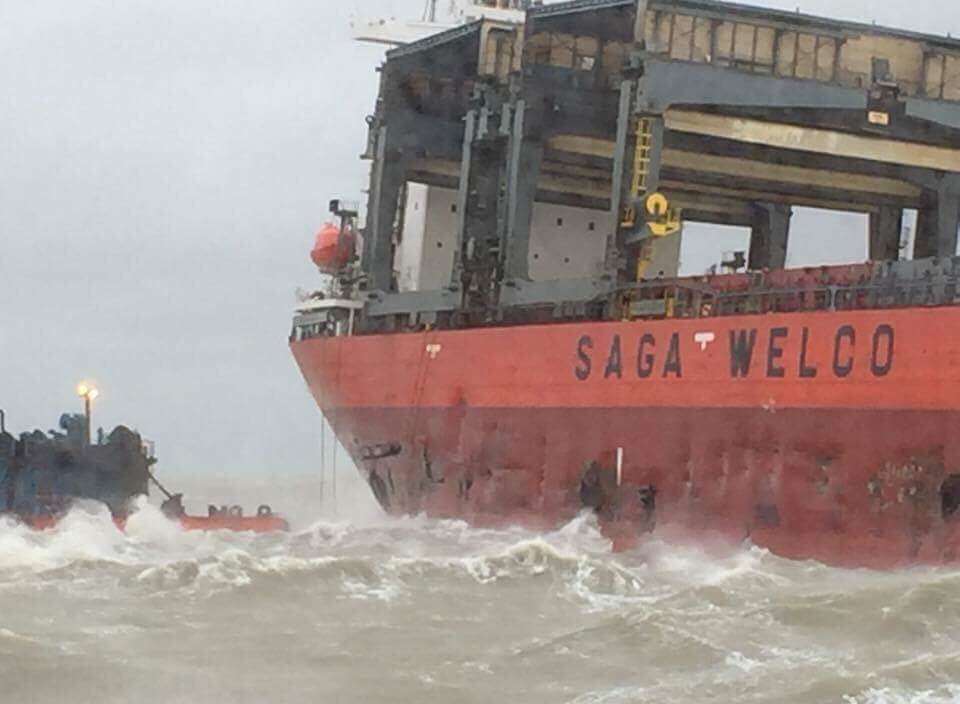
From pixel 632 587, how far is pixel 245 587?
4.58m

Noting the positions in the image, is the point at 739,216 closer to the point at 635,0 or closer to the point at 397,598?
the point at 635,0

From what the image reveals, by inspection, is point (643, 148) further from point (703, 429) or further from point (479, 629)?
point (479, 629)

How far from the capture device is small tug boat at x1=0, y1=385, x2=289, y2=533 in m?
Result: 28.1

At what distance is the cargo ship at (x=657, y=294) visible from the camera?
2153 centimetres

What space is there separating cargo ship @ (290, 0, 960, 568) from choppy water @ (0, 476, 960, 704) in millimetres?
1374

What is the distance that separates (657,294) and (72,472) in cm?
1062

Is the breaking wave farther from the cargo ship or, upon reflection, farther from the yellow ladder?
the yellow ladder

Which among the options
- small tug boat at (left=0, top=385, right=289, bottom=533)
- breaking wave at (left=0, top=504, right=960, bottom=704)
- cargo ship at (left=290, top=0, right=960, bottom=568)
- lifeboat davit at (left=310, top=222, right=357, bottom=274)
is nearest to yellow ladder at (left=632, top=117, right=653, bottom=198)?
cargo ship at (left=290, top=0, right=960, bottom=568)

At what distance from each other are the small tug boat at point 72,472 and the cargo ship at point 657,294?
201 inches

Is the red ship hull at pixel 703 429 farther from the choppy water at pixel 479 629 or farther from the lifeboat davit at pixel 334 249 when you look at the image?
the lifeboat davit at pixel 334 249

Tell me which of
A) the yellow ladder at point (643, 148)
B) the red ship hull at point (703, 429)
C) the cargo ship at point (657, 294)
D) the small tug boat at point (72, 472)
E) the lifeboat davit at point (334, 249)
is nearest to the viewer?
the red ship hull at point (703, 429)

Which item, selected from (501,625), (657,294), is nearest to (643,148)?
(657,294)

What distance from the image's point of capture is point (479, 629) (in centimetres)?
1681

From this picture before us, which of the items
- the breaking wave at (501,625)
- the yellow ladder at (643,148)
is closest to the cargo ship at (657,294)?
the yellow ladder at (643,148)
